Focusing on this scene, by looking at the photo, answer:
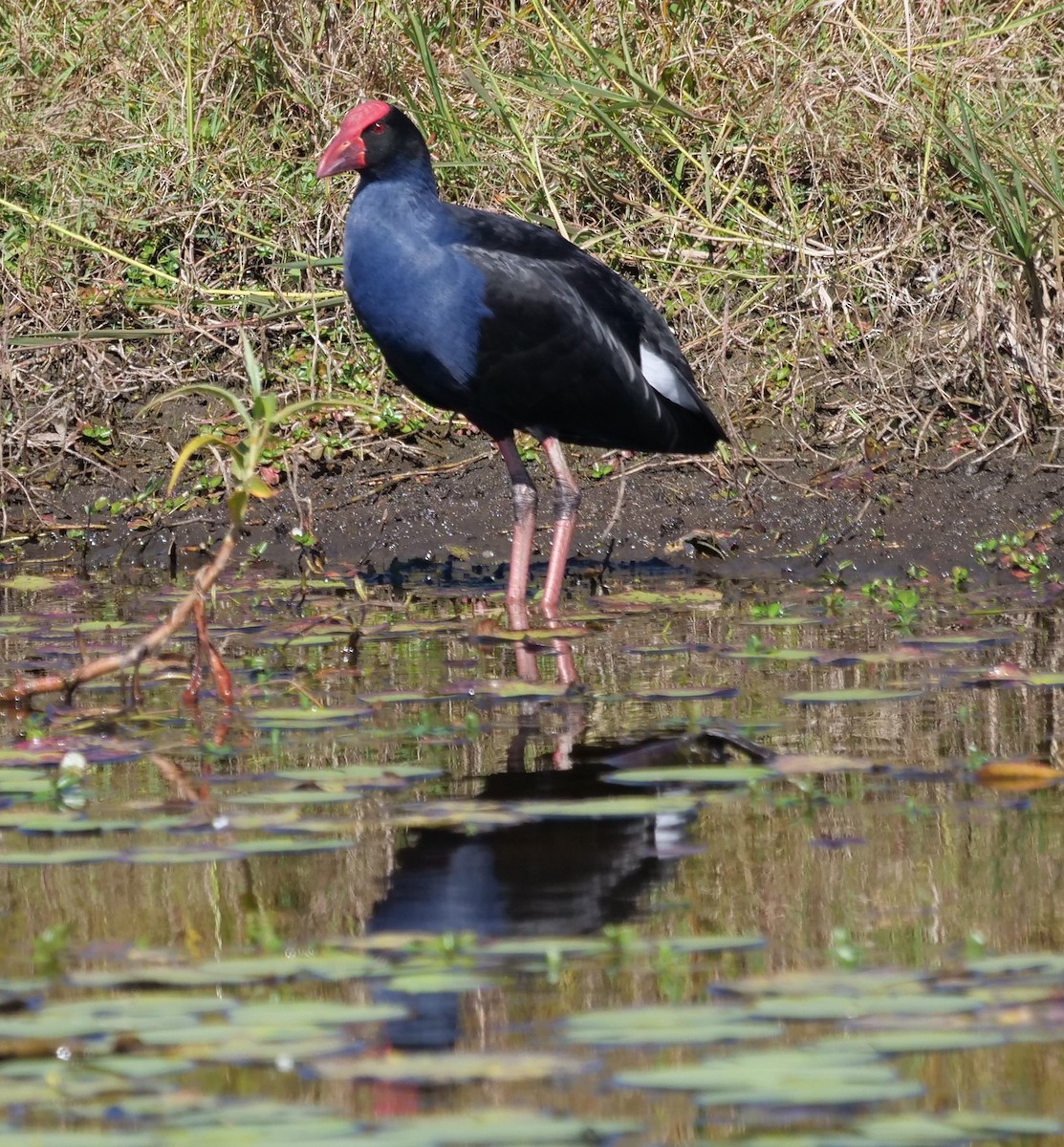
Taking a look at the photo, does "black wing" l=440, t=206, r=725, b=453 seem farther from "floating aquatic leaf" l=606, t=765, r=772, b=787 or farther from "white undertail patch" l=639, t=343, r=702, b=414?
"floating aquatic leaf" l=606, t=765, r=772, b=787

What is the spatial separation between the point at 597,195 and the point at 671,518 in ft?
5.73

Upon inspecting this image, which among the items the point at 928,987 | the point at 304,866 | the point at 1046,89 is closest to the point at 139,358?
the point at 1046,89

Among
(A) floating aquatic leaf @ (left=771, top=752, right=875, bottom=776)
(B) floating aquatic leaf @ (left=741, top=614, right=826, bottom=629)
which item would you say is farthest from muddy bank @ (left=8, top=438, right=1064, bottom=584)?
(A) floating aquatic leaf @ (left=771, top=752, right=875, bottom=776)

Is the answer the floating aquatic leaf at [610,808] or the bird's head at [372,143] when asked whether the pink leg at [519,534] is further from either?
the floating aquatic leaf at [610,808]

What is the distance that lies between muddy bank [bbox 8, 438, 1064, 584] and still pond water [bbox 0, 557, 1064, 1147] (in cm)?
125

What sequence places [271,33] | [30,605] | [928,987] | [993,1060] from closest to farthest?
[993,1060] < [928,987] < [30,605] < [271,33]

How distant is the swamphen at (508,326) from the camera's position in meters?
5.53

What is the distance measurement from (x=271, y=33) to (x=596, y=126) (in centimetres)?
147

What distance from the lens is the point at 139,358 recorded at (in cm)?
786

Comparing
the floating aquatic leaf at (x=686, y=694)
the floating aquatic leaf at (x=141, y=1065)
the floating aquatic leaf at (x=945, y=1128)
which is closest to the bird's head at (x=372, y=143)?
the floating aquatic leaf at (x=686, y=694)

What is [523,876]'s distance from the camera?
310cm

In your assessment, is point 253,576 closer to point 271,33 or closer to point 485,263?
point 485,263

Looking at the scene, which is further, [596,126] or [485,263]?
[596,126]

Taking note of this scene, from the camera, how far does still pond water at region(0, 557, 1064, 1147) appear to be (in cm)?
220
